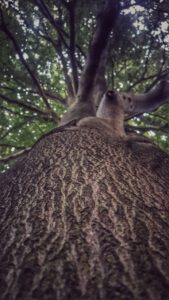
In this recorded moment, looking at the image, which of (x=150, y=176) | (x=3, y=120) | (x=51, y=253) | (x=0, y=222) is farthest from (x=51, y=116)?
(x=51, y=253)

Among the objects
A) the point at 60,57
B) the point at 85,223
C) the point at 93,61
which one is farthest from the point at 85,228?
the point at 60,57

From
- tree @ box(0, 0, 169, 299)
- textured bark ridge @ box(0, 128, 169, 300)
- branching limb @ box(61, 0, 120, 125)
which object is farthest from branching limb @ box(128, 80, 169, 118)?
textured bark ridge @ box(0, 128, 169, 300)

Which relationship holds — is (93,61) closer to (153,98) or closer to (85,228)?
(153,98)

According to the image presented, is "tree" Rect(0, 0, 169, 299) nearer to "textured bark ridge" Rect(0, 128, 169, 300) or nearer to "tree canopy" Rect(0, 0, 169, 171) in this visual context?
"textured bark ridge" Rect(0, 128, 169, 300)

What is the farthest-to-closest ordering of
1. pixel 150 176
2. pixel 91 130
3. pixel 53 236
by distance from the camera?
pixel 91 130 < pixel 150 176 < pixel 53 236

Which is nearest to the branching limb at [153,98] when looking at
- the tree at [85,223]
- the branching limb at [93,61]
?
the branching limb at [93,61]

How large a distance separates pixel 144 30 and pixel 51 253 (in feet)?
20.4

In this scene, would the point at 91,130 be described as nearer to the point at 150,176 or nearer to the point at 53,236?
the point at 150,176

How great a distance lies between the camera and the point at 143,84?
7.57m

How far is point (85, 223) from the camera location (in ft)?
5.14

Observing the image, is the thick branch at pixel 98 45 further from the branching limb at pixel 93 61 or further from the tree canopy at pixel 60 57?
the tree canopy at pixel 60 57

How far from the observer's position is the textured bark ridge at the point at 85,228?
3.87ft

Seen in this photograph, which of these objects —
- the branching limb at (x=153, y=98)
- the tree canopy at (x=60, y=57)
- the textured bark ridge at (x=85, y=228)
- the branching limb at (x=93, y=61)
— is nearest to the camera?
the textured bark ridge at (x=85, y=228)

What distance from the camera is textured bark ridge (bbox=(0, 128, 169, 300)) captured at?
118 centimetres
